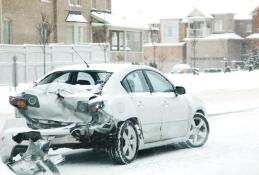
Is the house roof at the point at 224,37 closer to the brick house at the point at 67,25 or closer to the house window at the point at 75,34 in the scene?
the brick house at the point at 67,25

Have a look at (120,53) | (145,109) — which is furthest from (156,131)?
(120,53)

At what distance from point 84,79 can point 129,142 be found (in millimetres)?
1372

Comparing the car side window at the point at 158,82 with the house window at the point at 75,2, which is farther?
the house window at the point at 75,2

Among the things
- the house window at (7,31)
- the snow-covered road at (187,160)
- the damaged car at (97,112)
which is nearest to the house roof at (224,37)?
the house window at (7,31)

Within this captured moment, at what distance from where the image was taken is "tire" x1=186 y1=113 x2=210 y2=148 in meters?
12.2

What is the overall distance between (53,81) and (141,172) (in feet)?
7.68

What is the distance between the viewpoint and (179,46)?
78625 millimetres

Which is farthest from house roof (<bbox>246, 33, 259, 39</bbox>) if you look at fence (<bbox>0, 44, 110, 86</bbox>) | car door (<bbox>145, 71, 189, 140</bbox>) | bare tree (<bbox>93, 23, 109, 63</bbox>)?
car door (<bbox>145, 71, 189, 140</bbox>)

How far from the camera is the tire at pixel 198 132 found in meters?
12.2

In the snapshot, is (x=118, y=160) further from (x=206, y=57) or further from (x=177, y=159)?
(x=206, y=57)

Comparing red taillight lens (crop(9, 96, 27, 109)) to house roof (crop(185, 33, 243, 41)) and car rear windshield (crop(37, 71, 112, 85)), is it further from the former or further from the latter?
house roof (crop(185, 33, 243, 41))

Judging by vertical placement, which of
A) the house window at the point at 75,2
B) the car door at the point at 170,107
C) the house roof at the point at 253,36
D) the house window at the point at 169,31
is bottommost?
the car door at the point at 170,107

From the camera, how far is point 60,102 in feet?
33.1

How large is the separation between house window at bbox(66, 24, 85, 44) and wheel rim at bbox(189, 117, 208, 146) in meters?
34.9
